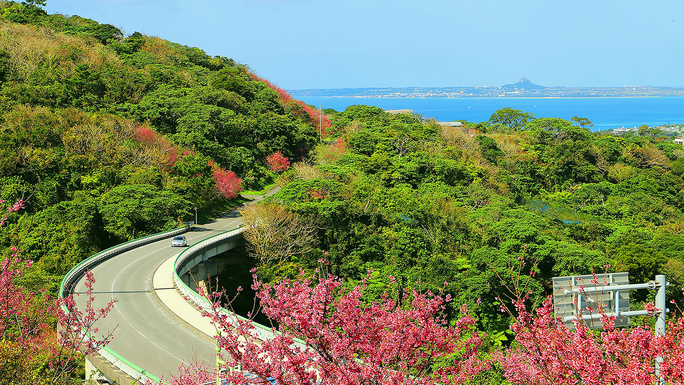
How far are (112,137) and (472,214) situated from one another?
2385 centimetres

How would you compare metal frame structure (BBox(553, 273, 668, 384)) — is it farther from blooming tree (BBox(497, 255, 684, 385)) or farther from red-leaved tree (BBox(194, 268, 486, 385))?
red-leaved tree (BBox(194, 268, 486, 385))

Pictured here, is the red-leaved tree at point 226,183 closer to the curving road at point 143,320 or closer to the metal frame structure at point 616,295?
the curving road at point 143,320

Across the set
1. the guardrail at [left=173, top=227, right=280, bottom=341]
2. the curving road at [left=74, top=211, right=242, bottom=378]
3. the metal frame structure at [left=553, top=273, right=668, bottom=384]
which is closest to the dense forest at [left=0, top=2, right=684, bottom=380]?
the guardrail at [left=173, top=227, right=280, bottom=341]

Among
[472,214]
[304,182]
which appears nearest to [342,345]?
[304,182]

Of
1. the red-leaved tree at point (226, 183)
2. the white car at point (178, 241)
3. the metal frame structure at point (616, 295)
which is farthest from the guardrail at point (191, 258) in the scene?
the metal frame structure at point (616, 295)

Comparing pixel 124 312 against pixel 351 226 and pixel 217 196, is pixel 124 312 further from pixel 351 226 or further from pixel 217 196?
pixel 217 196

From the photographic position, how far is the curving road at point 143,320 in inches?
663

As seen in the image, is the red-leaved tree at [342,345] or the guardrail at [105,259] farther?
the guardrail at [105,259]

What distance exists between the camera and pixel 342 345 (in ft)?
25.0

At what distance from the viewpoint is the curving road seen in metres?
16.8

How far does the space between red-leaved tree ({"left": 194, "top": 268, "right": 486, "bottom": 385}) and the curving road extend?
22.6 ft

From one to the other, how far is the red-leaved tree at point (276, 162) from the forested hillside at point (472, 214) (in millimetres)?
2992

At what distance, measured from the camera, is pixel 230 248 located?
1227 inches

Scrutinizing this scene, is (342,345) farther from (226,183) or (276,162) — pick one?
(276,162)
